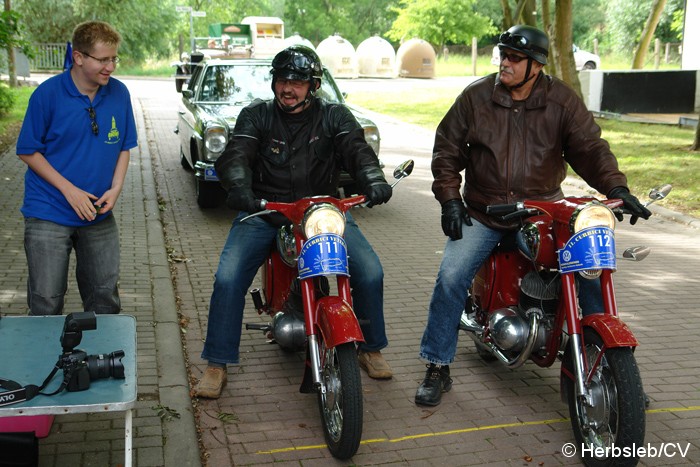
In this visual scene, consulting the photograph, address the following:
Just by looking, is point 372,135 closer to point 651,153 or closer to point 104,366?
point 651,153

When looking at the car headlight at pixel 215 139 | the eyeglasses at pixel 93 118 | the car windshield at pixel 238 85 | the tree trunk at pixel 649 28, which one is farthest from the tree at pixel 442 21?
the eyeglasses at pixel 93 118

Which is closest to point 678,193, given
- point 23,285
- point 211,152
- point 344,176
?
point 344,176

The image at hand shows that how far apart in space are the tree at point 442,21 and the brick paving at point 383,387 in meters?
53.7

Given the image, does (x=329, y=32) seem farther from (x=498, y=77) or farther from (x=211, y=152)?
(x=498, y=77)

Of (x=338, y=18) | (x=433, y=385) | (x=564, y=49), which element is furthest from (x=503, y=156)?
(x=338, y=18)

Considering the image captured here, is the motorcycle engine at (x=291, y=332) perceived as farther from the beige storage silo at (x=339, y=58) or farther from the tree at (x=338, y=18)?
the tree at (x=338, y=18)

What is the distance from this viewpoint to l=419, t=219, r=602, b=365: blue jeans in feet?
16.1

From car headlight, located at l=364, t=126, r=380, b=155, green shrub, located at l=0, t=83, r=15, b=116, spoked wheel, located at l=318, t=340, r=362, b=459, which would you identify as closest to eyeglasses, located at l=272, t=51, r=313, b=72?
spoked wheel, located at l=318, t=340, r=362, b=459

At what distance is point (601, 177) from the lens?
15.8 feet

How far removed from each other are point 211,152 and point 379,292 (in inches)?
218

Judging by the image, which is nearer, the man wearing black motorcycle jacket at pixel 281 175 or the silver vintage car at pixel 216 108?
the man wearing black motorcycle jacket at pixel 281 175

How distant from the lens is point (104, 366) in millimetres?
3307

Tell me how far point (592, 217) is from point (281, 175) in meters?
1.81

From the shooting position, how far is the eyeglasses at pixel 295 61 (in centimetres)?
477
